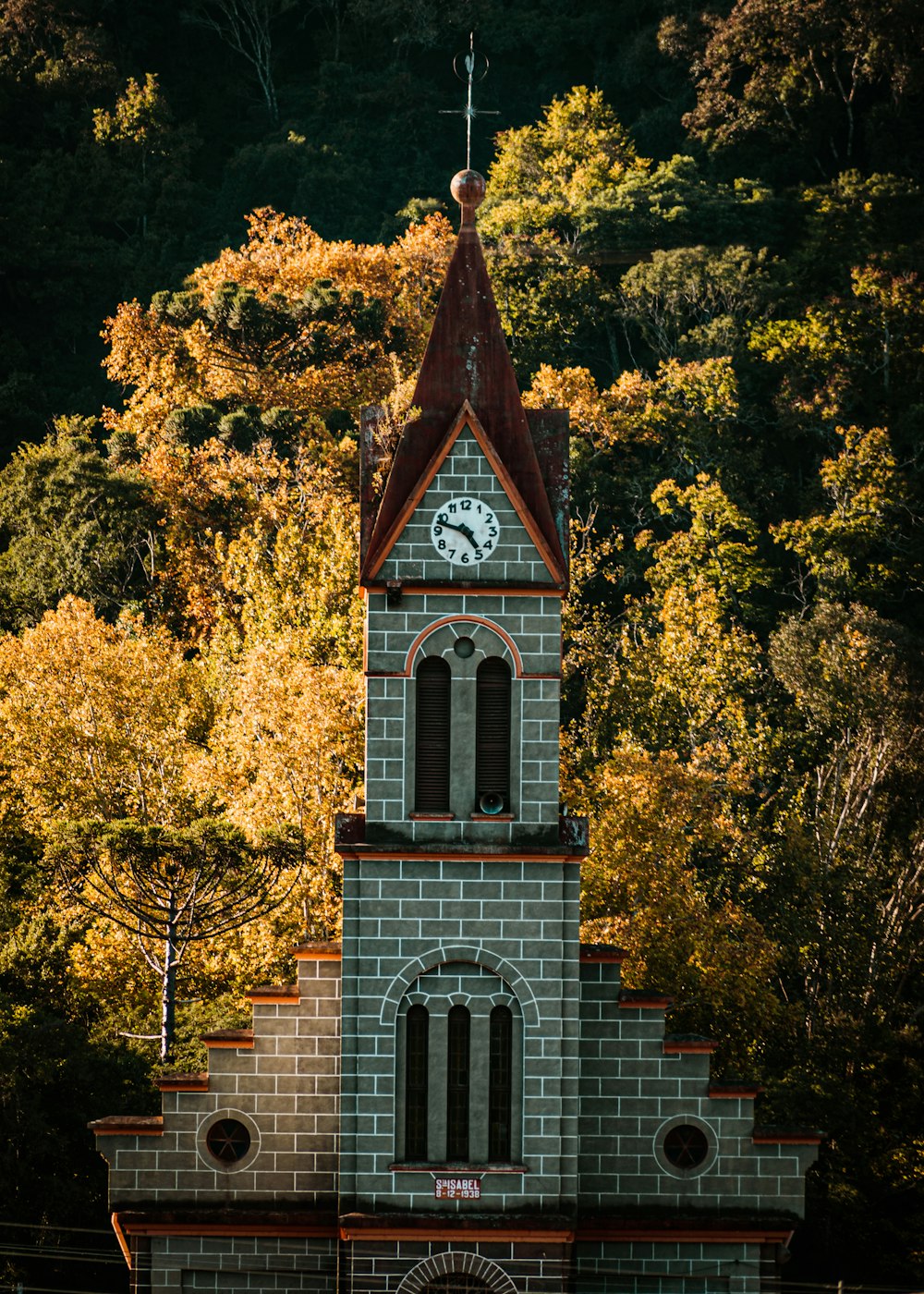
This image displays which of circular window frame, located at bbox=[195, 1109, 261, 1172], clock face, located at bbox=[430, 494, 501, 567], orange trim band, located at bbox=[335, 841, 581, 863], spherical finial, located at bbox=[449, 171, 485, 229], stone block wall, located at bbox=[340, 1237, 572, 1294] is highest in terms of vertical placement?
spherical finial, located at bbox=[449, 171, 485, 229]

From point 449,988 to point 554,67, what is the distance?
8782 centimetres

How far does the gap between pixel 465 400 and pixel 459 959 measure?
8.69 meters

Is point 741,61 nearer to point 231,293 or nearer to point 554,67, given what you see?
point 554,67

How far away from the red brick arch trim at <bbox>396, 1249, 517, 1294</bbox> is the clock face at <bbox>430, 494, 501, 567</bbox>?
1072 cm

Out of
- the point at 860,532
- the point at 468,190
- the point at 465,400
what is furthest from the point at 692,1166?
the point at 860,532

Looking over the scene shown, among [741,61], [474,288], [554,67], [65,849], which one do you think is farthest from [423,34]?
[474,288]

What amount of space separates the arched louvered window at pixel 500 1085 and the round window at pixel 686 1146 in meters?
2.97

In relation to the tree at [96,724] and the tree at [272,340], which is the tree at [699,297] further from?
the tree at [96,724]

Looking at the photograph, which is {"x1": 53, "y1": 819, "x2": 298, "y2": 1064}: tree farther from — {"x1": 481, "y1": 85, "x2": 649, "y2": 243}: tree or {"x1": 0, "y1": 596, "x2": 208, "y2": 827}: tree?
{"x1": 481, "y1": 85, "x2": 649, "y2": 243}: tree

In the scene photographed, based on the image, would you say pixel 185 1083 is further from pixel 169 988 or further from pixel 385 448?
pixel 169 988

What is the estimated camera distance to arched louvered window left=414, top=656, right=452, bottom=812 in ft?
137

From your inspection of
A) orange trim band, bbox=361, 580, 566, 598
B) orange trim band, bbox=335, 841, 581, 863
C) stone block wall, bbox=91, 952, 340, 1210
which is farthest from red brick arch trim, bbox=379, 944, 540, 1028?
orange trim band, bbox=361, 580, 566, 598

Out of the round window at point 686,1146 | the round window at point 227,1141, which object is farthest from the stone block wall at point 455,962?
the round window at point 227,1141

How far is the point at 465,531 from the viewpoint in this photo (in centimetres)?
4184
